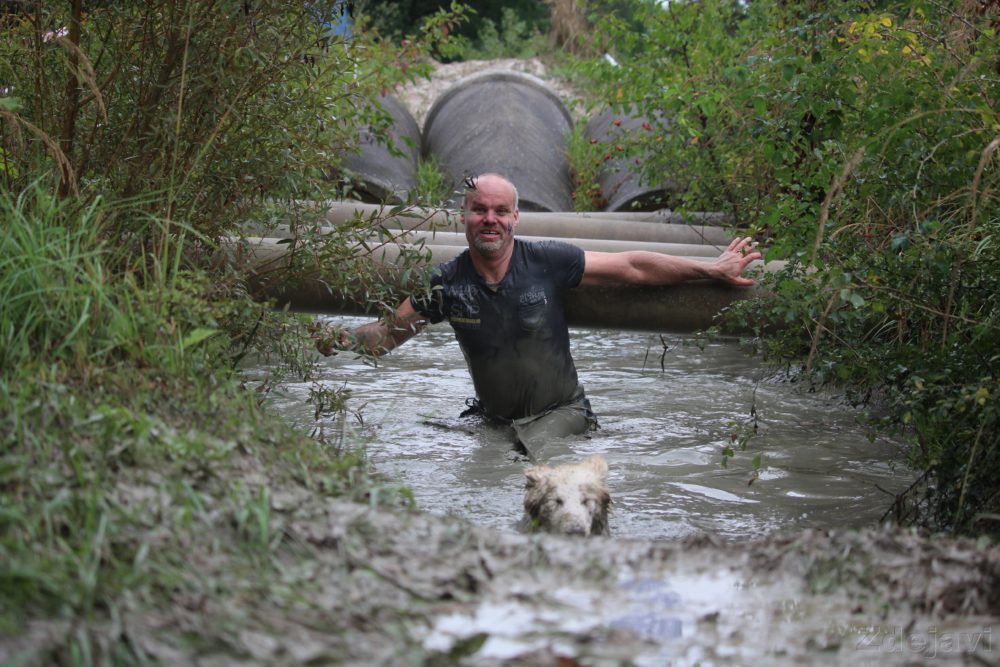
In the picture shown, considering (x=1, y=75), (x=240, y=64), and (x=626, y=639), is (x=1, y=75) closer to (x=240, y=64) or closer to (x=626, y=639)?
(x=240, y=64)

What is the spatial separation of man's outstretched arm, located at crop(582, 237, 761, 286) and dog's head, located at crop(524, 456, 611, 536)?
5.56ft

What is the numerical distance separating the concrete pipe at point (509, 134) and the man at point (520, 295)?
601 cm

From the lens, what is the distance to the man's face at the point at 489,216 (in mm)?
6215

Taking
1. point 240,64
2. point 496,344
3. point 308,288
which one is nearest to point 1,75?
point 240,64

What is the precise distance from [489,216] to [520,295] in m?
0.49

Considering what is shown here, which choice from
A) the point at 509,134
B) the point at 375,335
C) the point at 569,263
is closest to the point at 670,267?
the point at 569,263

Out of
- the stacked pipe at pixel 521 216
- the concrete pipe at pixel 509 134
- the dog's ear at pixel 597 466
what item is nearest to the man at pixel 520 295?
the stacked pipe at pixel 521 216

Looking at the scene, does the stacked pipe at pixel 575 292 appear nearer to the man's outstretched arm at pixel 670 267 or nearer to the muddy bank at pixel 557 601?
the man's outstretched arm at pixel 670 267

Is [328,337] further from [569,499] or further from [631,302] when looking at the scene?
[631,302]

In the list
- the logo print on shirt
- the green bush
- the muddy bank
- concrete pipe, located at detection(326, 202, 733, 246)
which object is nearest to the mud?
the muddy bank

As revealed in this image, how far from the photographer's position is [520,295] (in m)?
6.33

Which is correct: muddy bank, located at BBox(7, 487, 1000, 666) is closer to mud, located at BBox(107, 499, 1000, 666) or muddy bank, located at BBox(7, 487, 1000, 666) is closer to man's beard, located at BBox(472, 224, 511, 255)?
mud, located at BBox(107, 499, 1000, 666)

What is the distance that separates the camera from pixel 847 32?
20.2ft

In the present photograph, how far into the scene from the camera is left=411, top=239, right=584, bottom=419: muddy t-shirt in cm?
633
